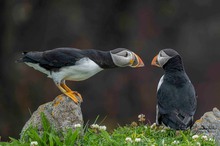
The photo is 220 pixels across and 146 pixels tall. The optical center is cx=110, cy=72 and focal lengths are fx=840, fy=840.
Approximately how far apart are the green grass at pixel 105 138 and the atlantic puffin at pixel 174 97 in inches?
6.4

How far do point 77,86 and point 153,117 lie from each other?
5.30ft

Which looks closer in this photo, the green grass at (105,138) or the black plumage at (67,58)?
the green grass at (105,138)

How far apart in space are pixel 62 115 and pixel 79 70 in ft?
1.99

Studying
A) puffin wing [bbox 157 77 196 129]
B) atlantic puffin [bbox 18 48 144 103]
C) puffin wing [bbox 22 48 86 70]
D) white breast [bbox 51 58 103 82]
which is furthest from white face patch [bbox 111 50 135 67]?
puffin wing [bbox 157 77 196 129]

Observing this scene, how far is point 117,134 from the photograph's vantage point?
10453mm

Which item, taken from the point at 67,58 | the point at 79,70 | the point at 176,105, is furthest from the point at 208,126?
the point at 67,58

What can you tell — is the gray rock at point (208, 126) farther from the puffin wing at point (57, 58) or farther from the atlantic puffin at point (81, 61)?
the puffin wing at point (57, 58)

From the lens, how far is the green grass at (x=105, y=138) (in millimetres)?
9930

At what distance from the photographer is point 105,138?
1004 centimetres

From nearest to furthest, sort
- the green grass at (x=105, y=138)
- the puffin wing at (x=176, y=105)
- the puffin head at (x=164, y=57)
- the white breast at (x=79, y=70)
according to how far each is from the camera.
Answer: the green grass at (x=105, y=138) < the white breast at (x=79, y=70) < the puffin wing at (x=176, y=105) < the puffin head at (x=164, y=57)

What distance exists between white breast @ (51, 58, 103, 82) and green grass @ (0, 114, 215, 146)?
56 cm

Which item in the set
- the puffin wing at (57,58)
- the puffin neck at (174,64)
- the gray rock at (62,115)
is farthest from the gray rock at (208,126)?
the puffin wing at (57,58)

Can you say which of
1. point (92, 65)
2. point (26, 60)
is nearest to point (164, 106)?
point (92, 65)

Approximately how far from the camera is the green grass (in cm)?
993
